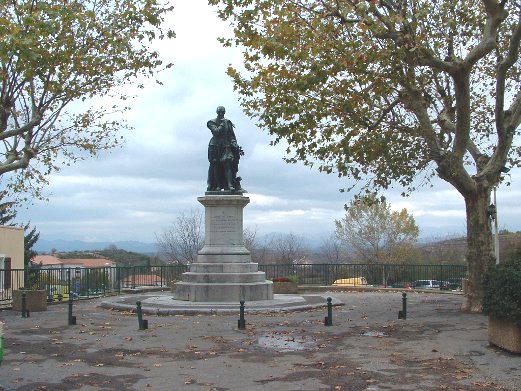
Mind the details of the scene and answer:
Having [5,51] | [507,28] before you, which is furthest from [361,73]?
[5,51]

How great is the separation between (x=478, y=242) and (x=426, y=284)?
59.5 ft

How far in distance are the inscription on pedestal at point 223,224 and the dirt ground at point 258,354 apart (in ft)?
14.6

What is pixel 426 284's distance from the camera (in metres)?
35.3

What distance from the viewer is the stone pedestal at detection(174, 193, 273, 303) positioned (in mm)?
20203

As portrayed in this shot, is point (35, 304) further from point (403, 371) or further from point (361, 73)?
point (403, 371)

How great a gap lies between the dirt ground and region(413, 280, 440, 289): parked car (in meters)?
15.2

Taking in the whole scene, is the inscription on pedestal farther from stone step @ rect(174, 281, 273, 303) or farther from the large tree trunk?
the large tree trunk

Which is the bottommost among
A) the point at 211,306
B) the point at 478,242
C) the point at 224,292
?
the point at 211,306

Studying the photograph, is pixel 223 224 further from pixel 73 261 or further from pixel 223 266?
pixel 73 261

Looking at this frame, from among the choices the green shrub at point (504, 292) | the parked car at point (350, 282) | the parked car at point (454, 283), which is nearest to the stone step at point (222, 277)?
the green shrub at point (504, 292)

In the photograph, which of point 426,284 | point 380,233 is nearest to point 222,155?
point 426,284

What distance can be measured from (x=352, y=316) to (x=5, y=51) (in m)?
11.8

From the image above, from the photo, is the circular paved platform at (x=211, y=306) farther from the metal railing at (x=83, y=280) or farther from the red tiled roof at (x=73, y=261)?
the red tiled roof at (x=73, y=261)

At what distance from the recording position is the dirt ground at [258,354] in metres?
9.45
